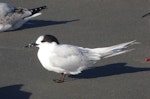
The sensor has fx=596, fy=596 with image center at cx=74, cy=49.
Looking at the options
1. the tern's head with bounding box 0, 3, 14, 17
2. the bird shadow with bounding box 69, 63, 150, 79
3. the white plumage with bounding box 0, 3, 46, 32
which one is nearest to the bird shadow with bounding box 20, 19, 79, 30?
the white plumage with bounding box 0, 3, 46, 32

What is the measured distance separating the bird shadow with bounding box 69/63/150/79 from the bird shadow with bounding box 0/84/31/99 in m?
0.95

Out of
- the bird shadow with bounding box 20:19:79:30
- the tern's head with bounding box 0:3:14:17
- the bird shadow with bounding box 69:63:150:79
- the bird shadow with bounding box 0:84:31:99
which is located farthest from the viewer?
the bird shadow with bounding box 20:19:79:30

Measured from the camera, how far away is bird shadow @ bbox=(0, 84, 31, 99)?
7.06 meters

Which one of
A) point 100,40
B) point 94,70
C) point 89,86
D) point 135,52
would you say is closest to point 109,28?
point 100,40

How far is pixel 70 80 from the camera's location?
7.79m

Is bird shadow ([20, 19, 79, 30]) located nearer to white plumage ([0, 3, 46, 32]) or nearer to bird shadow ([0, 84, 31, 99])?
white plumage ([0, 3, 46, 32])

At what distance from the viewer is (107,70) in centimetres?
814

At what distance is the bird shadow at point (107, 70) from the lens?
7.96 m

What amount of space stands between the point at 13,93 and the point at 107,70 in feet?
5.09

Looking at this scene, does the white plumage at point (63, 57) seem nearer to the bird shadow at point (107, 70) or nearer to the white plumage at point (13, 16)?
the bird shadow at point (107, 70)

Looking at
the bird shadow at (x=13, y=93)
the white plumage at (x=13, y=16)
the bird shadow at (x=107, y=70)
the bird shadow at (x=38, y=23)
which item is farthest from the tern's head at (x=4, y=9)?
the bird shadow at (x=13, y=93)

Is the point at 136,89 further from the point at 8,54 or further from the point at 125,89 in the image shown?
the point at 8,54

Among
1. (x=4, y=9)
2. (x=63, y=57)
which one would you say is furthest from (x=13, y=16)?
(x=63, y=57)

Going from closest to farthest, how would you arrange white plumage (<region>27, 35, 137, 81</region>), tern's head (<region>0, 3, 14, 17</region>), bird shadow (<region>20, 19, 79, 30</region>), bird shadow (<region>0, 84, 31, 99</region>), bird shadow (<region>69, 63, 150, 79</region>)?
1. bird shadow (<region>0, 84, 31, 99</region>)
2. white plumage (<region>27, 35, 137, 81</region>)
3. bird shadow (<region>69, 63, 150, 79</region>)
4. tern's head (<region>0, 3, 14, 17</region>)
5. bird shadow (<region>20, 19, 79, 30</region>)
